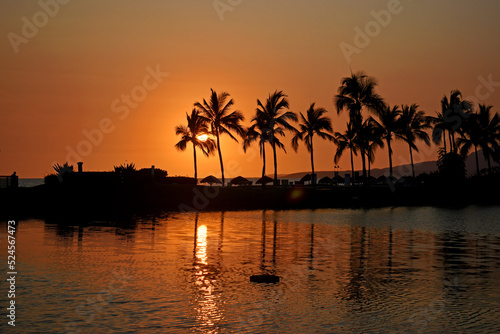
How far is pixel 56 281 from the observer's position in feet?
46.2

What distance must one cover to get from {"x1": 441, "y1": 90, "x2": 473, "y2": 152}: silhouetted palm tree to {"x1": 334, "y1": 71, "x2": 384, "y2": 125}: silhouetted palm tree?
15.4m

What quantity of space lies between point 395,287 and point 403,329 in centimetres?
385

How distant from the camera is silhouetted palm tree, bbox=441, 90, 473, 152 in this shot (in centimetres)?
7675

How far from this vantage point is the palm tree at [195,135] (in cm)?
7331

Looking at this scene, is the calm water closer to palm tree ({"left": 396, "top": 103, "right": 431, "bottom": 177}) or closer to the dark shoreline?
the dark shoreline

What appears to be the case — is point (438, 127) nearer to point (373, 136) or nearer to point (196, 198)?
point (373, 136)

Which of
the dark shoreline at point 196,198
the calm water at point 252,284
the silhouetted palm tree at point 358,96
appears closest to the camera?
the calm water at point 252,284

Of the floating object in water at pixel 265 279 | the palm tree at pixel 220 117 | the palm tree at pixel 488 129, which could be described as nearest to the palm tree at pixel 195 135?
the palm tree at pixel 220 117

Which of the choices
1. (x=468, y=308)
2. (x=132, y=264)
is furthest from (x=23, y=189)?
(x=468, y=308)

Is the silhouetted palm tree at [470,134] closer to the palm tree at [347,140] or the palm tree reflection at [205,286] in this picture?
the palm tree at [347,140]

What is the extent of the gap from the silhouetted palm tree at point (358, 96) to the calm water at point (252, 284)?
41.2 meters

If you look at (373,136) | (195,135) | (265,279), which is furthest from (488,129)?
(265,279)

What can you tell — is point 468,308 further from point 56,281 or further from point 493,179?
point 493,179

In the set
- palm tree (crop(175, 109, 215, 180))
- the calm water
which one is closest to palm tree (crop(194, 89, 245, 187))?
palm tree (crop(175, 109, 215, 180))
